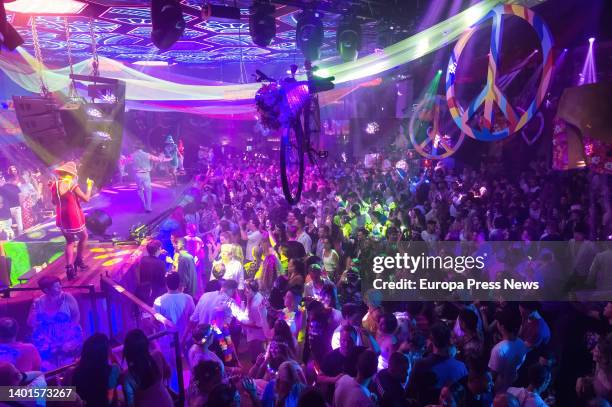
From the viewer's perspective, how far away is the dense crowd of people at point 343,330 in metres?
2.45

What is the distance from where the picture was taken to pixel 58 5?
18.5 feet

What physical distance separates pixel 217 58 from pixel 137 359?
10.5 meters

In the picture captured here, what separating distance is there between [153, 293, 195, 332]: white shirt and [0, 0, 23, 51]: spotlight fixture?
229cm

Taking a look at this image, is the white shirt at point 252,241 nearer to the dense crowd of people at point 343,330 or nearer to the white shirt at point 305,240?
the dense crowd of people at point 343,330

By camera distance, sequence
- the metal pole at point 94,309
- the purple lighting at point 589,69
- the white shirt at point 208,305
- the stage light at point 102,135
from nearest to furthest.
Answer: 1. the white shirt at point 208,305
2. the metal pole at point 94,309
3. the stage light at point 102,135
4. the purple lighting at point 589,69

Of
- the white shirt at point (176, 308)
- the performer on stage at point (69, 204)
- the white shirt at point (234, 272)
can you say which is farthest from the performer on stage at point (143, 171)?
the white shirt at point (176, 308)

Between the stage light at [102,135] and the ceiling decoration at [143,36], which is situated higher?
the ceiling decoration at [143,36]

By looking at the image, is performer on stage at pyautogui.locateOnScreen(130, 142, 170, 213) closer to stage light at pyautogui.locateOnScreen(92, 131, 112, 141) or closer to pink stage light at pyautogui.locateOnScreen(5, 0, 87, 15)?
stage light at pyautogui.locateOnScreen(92, 131, 112, 141)

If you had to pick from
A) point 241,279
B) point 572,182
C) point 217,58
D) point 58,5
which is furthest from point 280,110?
point 217,58

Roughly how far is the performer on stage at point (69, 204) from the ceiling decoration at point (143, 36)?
217 centimetres

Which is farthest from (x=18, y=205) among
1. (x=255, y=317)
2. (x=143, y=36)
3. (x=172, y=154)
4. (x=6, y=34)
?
(x=255, y=317)

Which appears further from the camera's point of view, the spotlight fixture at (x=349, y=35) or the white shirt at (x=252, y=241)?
the spotlight fixture at (x=349, y=35)

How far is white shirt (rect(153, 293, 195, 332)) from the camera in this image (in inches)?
144

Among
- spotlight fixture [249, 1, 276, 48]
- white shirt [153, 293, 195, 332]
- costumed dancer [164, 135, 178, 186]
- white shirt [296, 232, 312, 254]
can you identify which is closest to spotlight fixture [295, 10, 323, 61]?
spotlight fixture [249, 1, 276, 48]
